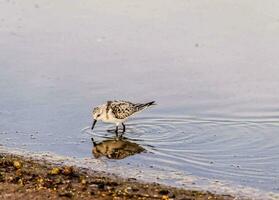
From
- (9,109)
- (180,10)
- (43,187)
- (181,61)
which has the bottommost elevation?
(43,187)

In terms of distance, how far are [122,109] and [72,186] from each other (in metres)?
4.32

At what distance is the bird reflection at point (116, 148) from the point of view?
48.8ft

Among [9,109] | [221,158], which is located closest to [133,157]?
[221,158]

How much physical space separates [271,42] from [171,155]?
8.98m

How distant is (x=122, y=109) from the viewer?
1647cm

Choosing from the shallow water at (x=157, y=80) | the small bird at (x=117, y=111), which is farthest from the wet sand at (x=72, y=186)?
the small bird at (x=117, y=111)

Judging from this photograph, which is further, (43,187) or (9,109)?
(9,109)

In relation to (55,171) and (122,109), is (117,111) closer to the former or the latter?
(122,109)

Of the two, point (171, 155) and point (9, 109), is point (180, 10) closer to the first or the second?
point (9, 109)

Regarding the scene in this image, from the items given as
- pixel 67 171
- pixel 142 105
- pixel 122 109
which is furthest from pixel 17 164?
pixel 142 105

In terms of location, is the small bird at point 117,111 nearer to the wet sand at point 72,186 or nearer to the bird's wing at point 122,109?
the bird's wing at point 122,109

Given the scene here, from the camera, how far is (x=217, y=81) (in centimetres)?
1922

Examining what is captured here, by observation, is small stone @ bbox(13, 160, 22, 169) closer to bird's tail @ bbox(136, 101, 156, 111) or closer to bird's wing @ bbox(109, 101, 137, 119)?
bird's wing @ bbox(109, 101, 137, 119)

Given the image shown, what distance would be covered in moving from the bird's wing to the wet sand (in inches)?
116
